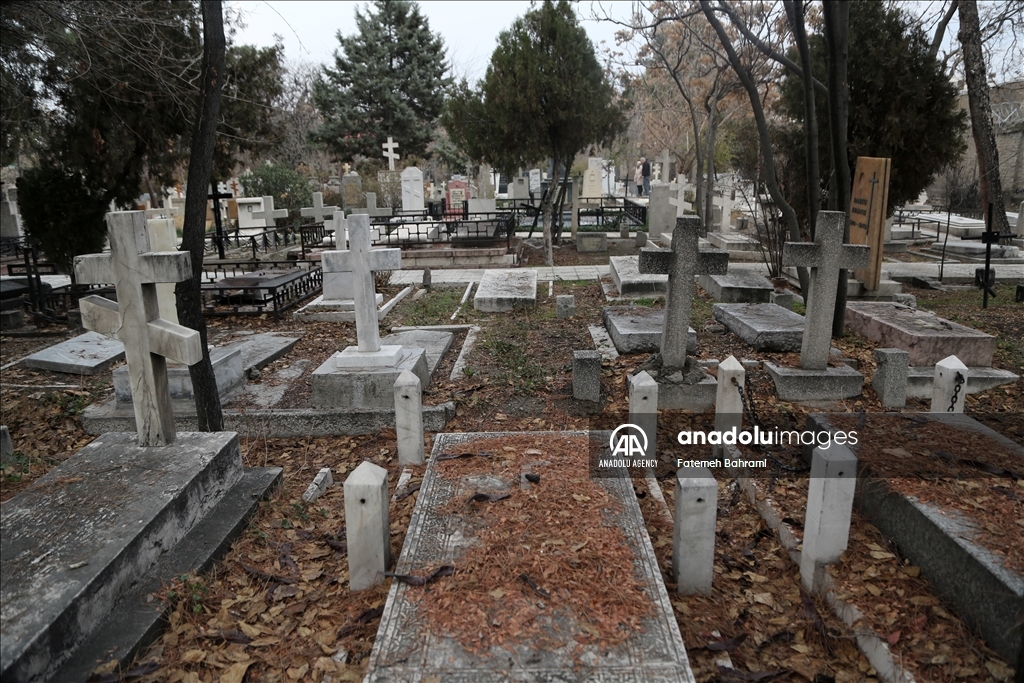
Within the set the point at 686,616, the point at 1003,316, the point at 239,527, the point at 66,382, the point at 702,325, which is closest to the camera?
the point at 686,616

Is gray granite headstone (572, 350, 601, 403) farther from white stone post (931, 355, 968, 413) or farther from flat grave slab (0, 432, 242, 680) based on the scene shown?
flat grave slab (0, 432, 242, 680)

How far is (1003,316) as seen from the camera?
9711 millimetres

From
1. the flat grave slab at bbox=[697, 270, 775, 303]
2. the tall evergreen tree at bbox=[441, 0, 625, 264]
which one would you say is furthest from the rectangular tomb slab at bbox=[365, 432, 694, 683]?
the tall evergreen tree at bbox=[441, 0, 625, 264]

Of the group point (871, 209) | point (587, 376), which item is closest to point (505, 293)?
point (587, 376)

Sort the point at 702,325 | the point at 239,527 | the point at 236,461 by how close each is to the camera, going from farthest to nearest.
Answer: the point at 702,325 < the point at 236,461 < the point at 239,527

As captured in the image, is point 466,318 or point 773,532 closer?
point 773,532

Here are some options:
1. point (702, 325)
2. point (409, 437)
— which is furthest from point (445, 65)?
point (409, 437)

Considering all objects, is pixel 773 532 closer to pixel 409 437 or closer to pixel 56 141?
pixel 409 437

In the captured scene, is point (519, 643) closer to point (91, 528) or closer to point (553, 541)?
point (553, 541)

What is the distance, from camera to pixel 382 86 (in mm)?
36688

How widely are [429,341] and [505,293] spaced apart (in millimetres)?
2596

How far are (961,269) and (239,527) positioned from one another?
14871mm

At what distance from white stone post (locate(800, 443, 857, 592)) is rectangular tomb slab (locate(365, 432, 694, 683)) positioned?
2.90ft

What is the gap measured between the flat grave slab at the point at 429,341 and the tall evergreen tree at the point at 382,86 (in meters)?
30.5
